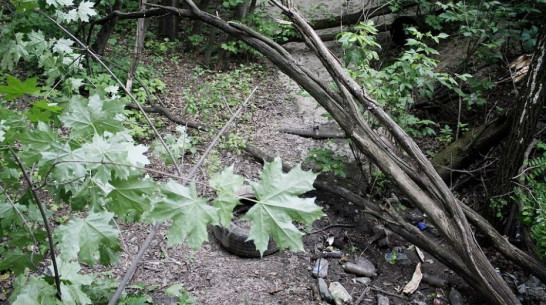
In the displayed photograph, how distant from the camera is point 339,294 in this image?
3553 mm

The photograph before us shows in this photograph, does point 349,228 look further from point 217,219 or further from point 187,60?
point 187,60

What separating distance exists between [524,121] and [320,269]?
2.29 meters

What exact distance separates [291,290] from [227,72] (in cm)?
472

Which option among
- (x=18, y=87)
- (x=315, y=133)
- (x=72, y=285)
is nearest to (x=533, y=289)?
(x=315, y=133)

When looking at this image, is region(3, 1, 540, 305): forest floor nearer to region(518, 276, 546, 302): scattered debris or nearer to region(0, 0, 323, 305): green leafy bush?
region(518, 276, 546, 302): scattered debris

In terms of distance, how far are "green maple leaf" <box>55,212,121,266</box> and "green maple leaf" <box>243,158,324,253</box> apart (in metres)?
0.56

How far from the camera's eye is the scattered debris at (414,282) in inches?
145

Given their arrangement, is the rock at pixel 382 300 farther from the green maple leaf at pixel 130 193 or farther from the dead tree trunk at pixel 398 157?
the green maple leaf at pixel 130 193

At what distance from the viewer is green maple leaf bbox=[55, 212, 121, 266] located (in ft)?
4.54

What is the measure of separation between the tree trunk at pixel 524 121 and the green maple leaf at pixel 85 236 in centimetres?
357

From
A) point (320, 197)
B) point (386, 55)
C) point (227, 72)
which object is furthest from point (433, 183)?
point (227, 72)

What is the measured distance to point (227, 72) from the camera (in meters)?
7.39

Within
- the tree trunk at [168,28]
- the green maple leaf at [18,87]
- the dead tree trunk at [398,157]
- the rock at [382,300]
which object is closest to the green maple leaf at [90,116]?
the green maple leaf at [18,87]

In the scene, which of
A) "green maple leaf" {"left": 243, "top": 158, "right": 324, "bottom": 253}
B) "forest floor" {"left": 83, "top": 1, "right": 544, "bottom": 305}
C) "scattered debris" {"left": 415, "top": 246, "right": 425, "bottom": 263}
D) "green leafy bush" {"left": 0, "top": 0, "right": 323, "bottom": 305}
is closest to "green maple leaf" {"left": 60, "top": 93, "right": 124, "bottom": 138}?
"green leafy bush" {"left": 0, "top": 0, "right": 323, "bottom": 305}
